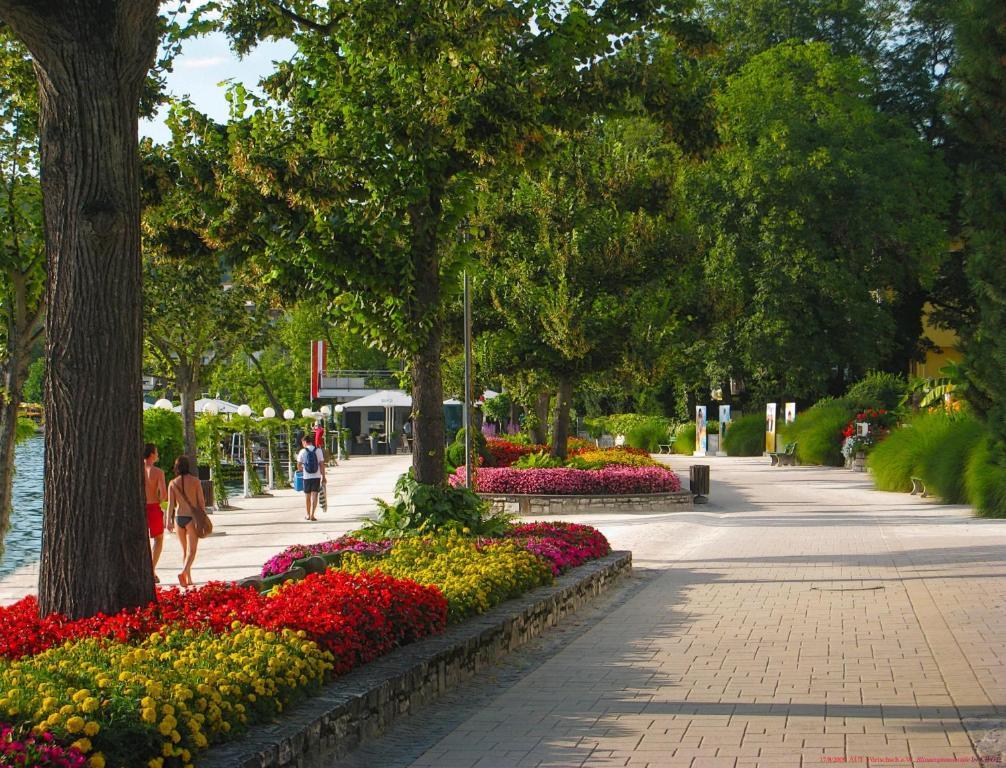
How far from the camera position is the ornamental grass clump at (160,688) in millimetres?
5211

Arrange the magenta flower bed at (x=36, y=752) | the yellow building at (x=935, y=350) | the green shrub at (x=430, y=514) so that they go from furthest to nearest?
the yellow building at (x=935, y=350) < the green shrub at (x=430, y=514) < the magenta flower bed at (x=36, y=752)

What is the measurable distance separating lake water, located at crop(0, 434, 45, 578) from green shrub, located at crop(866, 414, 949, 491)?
1697cm

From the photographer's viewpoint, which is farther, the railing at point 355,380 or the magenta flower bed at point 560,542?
the railing at point 355,380

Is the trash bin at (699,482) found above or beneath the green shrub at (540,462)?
beneath

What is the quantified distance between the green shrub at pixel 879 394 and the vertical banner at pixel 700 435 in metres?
6.75

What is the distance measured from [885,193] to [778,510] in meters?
27.6

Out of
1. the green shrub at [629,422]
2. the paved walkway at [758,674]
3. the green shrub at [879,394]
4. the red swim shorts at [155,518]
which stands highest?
the green shrub at [879,394]

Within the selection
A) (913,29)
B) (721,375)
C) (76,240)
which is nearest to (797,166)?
(721,375)

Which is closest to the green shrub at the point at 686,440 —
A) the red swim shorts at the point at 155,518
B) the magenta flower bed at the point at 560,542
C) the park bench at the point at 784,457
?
the park bench at the point at 784,457

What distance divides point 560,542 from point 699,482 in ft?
46.2

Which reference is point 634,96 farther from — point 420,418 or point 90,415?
point 90,415

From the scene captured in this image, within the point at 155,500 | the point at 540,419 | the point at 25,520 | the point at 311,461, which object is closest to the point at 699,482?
the point at 311,461

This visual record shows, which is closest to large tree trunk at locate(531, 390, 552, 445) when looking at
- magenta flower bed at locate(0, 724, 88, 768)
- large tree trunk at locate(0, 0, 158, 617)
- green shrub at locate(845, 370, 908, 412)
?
green shrub at locate(845, 370, 908, 412)

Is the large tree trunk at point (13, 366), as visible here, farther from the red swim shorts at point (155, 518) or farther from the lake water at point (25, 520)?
the red swim shorts at point (155, 518)
